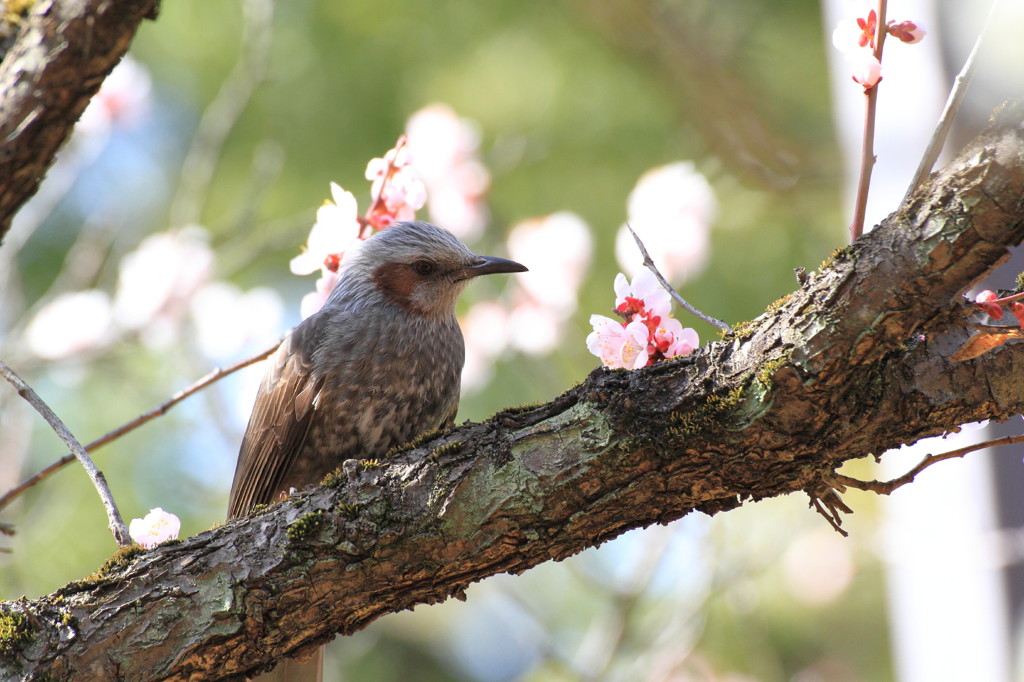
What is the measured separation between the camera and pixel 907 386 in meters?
1.72

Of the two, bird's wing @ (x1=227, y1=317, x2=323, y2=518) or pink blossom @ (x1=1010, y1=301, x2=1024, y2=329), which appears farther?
bird's wing @ (x1=227, y1=317, x2=323, y2=518)

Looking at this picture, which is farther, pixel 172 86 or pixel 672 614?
pixel 172 86

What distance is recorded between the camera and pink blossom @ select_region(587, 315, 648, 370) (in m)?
2.06

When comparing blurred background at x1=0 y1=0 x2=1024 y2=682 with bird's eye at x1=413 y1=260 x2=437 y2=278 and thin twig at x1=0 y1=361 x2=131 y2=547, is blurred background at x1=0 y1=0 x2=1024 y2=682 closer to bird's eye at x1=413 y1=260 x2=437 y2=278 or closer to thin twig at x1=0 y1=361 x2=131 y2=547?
thin twig at x1=0 y1=361 x2=131 y2=547

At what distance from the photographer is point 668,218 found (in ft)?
12.6

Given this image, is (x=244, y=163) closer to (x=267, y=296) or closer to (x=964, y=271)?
(x=267, y=296)

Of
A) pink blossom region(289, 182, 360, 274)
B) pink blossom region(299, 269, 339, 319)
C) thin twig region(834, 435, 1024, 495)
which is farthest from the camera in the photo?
pink blossom region(299, 269, 339, 319)

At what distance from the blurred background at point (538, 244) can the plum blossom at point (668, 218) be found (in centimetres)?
2

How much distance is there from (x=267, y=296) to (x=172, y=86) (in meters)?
3.19

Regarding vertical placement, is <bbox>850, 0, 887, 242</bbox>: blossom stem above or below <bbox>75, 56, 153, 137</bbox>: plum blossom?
below

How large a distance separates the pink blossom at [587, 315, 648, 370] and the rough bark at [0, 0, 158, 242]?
4.70ft

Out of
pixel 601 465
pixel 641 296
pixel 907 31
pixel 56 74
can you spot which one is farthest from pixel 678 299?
pixel 56 74

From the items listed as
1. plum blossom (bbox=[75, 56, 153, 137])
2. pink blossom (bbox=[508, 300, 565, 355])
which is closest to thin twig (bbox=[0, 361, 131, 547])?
plum blossom (bbox=[75, 56, 153, 137])

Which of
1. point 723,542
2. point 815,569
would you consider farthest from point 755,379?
point 815,569
